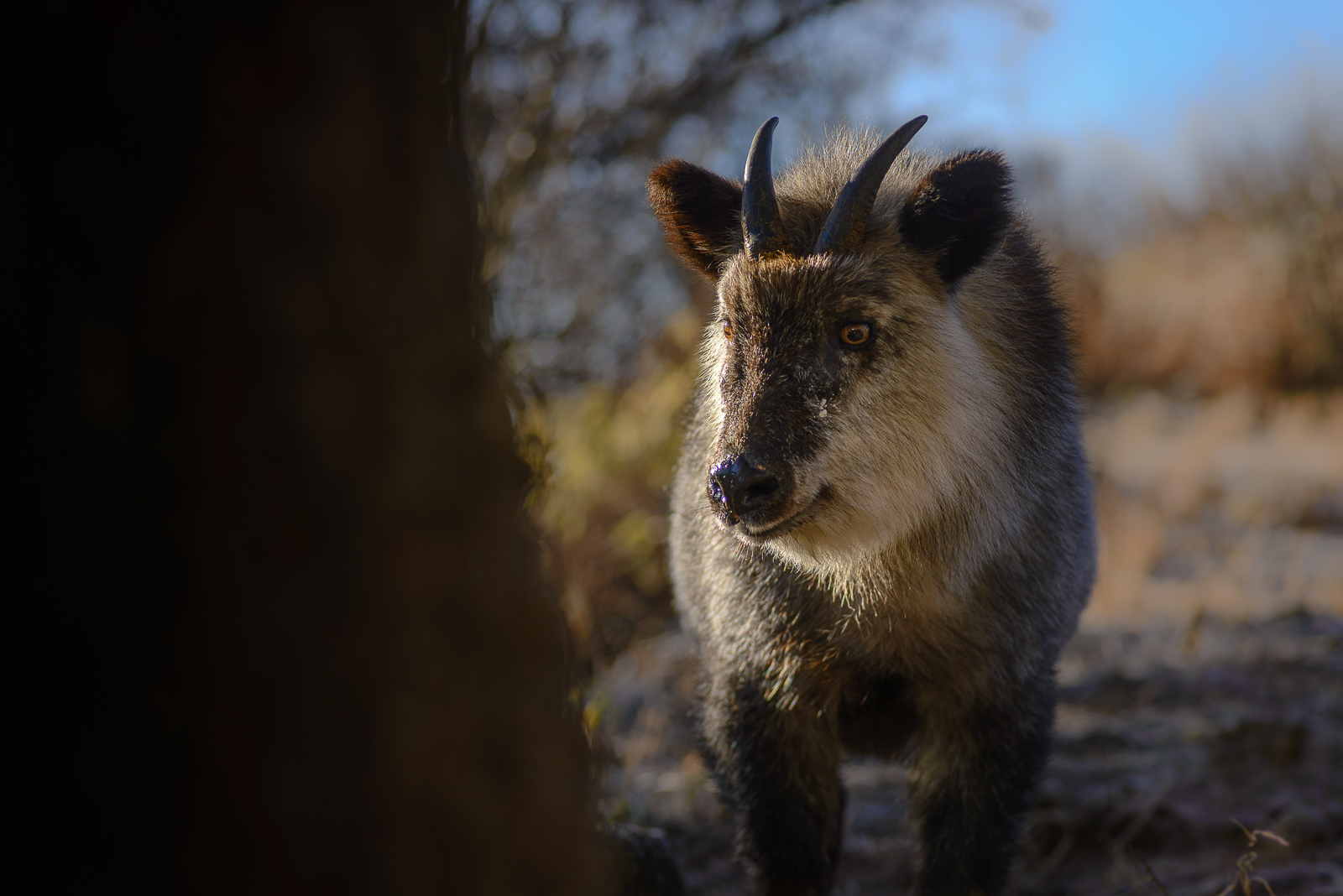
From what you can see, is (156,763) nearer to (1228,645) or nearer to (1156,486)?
(1228,645)

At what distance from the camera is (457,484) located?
1.50 meters

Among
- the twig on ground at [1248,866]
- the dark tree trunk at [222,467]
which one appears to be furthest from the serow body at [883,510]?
the dark tree trunk at [222,467]

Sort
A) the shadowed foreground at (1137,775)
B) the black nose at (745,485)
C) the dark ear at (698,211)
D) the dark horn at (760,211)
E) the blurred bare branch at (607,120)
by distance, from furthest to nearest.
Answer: the blurred bare branch at (607,120) → the shadowed foreground at (1137,775) → the dark ear at (698,211) → the dark horn at (760,211) → the black nose at (745,485)

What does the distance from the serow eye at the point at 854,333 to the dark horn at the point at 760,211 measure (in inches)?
14.3

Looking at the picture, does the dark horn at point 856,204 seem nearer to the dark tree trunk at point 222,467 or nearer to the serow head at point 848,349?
the serow head at point 848,349

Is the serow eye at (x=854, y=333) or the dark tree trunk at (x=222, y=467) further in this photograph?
the serow eye at (x=854, y=333)

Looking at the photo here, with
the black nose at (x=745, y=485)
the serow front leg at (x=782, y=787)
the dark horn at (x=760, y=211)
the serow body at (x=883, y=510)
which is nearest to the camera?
the black nose at (x=745, y=485)

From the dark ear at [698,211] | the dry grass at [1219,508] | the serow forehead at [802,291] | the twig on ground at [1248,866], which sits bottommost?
the dry grass at [1219,508]

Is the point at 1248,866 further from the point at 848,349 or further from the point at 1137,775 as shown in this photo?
the point at 848,349

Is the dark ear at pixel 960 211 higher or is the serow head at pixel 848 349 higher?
the dark ear at pixel 960 211

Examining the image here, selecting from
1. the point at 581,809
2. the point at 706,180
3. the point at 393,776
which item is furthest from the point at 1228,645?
the point at 393,776

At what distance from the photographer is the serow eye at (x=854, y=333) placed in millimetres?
2725

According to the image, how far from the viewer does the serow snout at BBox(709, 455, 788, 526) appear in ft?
8.09

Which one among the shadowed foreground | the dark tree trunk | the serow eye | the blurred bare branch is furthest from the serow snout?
the blurred bare branch
